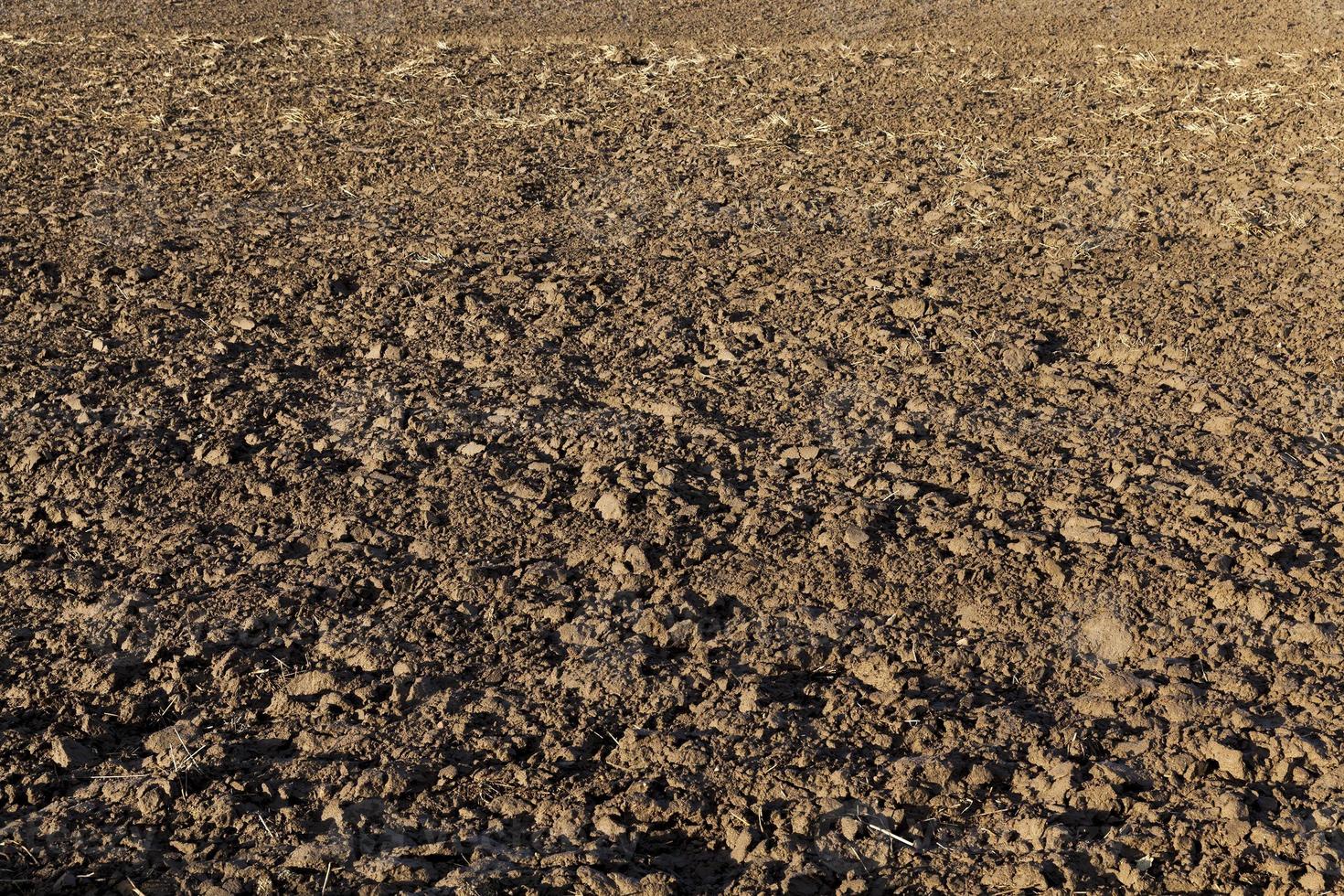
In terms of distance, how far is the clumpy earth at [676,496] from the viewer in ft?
10.6

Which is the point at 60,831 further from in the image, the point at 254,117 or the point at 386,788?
the point at 254,117

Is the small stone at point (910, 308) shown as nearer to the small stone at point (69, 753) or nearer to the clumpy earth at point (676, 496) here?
the clumpy earth at point (676, 496)

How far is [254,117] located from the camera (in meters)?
7.66

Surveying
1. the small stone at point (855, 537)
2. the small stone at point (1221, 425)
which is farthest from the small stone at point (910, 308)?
the small stone at point (855, 537)

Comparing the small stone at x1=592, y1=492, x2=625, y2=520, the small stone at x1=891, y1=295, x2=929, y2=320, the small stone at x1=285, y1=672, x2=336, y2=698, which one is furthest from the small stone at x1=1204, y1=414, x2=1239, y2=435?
the small stone at x1=285, y1=672, x2=336, y2=698

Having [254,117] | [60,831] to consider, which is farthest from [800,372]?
[254,117]

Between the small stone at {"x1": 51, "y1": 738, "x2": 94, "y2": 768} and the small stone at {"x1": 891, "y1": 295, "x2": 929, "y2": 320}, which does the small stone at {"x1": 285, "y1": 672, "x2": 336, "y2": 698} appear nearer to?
the small stone at {"x1": 51, "y1": 738, "x2": 94, "y2": 768}

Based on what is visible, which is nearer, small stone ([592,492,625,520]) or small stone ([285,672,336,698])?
small stone ([285,672,336,698])

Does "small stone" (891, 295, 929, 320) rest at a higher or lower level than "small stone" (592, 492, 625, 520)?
higher

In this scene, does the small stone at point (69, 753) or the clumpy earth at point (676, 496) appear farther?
the small stone at point (69, 753)

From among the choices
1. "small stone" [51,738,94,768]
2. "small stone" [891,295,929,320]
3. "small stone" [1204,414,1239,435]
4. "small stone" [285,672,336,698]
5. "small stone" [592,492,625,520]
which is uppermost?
"small stone" [891,295,929,320]

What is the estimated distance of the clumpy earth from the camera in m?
A: 3.23

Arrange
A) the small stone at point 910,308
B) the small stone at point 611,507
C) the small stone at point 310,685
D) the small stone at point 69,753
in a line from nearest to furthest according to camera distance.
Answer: the small stone at point 69,753
the small stone at point 310,685
the small stone at point 611,507
the small stone at point 910,308

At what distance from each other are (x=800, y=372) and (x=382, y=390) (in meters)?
1.54
